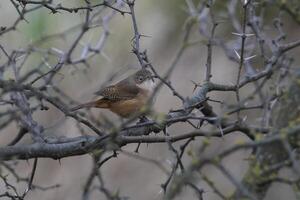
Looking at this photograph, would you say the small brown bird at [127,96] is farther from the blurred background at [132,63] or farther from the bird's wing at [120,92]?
the blurred background at [132,63]

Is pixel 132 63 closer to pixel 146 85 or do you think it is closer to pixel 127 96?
pixel 146 85

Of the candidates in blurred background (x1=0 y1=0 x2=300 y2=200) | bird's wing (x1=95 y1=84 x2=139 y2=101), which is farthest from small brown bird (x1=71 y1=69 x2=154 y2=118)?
blurred background (x1=0 y1=0 x2=300 y2=200)

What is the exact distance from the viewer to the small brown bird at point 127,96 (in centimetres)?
686

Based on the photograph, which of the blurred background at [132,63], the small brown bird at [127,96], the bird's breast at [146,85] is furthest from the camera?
the blurred background at [132,63]

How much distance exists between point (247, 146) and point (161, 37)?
33.7ft

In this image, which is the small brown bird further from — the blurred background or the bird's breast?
the blurred background

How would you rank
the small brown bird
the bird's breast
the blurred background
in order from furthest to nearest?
the blurred background → the bird's breast → the small brown bird

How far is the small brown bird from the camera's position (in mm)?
6856

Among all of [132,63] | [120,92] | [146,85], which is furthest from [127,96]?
[132,63]

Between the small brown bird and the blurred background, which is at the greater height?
the blurred background

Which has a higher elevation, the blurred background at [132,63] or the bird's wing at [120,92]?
the blurred background at [132,63]

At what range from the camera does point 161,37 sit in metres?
12.9

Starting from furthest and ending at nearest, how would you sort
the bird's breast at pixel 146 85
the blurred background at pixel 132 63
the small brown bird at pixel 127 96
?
the blurred background at pixel 132 63 < the bird's breast at pixel 146 85 < the small brown bird at pixel 127 96

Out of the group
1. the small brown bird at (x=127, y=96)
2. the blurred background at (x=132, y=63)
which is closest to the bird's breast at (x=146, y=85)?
the small brown bird at (x=127, y=96)
